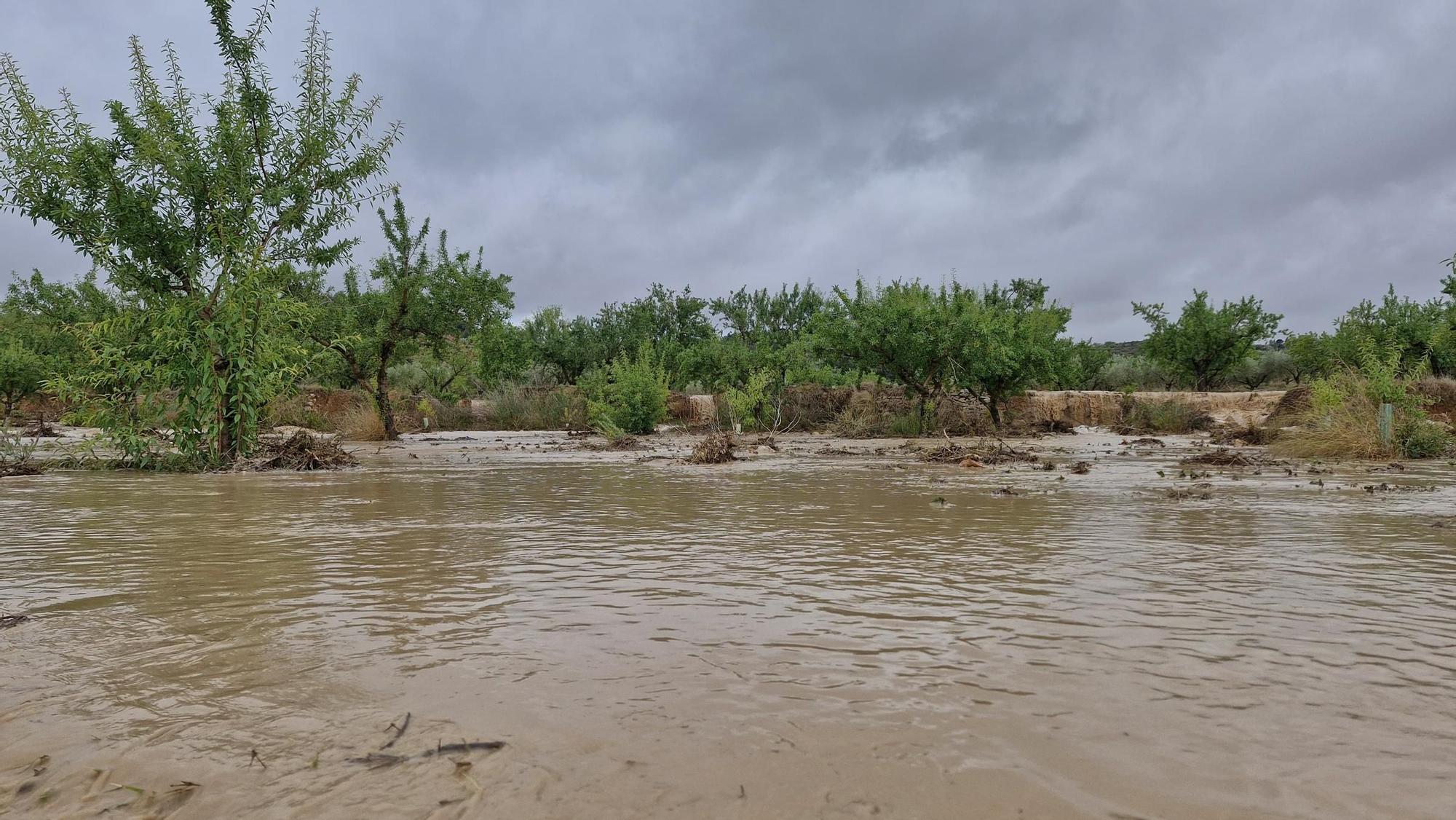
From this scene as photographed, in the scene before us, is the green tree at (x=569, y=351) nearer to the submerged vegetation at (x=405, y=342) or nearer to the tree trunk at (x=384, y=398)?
the submerged vegetation at (x=405, y=342)

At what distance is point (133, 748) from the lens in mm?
2012

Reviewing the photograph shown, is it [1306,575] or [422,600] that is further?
[1306,575]

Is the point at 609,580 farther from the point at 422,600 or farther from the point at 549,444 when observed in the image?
the point at 549,444

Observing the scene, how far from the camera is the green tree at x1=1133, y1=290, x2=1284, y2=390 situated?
31.5 meters

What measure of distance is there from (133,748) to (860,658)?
200 centimetres

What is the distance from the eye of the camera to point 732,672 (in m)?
2.60

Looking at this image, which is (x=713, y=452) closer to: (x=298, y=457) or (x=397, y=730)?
(x=298, y=457)

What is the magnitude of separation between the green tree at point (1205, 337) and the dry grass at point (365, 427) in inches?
1125

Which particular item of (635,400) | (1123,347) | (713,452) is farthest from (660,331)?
(1123,347)

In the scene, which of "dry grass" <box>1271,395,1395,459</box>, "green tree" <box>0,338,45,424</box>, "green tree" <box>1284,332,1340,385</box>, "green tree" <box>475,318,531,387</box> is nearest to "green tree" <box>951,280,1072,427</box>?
"dry grass" <box>1271,395,1395,459</box>

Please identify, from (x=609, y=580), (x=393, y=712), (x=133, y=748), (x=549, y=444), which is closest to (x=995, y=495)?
(x=609, y=580)

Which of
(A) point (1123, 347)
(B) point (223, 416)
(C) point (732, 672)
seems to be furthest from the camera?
(A) point (1123, 347)

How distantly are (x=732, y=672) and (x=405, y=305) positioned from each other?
19466mm

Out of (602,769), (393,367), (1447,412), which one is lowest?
(602,769)
